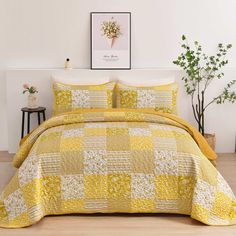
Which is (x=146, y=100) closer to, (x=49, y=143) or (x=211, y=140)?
(x=211, y=140)

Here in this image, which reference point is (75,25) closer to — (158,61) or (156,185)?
(158,61)

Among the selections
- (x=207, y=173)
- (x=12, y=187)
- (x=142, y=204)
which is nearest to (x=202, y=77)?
(x=207, y=173)

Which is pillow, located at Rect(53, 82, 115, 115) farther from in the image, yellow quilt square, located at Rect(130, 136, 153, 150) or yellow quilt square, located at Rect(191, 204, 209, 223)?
yellow quilt square, located at Rect(191, 204, 209, 223)

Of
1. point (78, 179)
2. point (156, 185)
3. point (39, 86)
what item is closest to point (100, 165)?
point (78, 179)

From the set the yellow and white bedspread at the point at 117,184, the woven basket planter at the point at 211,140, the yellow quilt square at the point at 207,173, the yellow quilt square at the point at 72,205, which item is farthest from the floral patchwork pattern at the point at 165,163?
the woven basket planter at the point at 211,140

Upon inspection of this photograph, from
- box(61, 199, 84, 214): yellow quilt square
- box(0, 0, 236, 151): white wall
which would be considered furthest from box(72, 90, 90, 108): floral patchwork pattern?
box(61, 199, 84, 214): yellow quilt square

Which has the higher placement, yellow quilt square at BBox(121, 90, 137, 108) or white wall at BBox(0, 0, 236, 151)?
white wall at BBox(0, 0, 236, 151)

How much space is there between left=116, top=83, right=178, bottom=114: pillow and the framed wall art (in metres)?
0.49

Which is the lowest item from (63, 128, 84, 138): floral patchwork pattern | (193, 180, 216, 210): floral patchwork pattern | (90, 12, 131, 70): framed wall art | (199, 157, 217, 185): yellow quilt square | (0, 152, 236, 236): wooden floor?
(0, 152, 236, 236): wooden floor

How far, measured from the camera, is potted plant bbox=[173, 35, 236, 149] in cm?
514

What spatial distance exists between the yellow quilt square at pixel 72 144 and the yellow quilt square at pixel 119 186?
321 mm

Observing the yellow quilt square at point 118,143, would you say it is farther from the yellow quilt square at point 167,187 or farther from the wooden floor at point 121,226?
the wooden floor at point 121,226

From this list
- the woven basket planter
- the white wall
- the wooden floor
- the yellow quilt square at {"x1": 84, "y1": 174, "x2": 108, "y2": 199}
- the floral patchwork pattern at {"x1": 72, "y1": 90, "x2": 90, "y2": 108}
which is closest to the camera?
the wooden floor

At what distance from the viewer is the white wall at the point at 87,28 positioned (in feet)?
17.3
